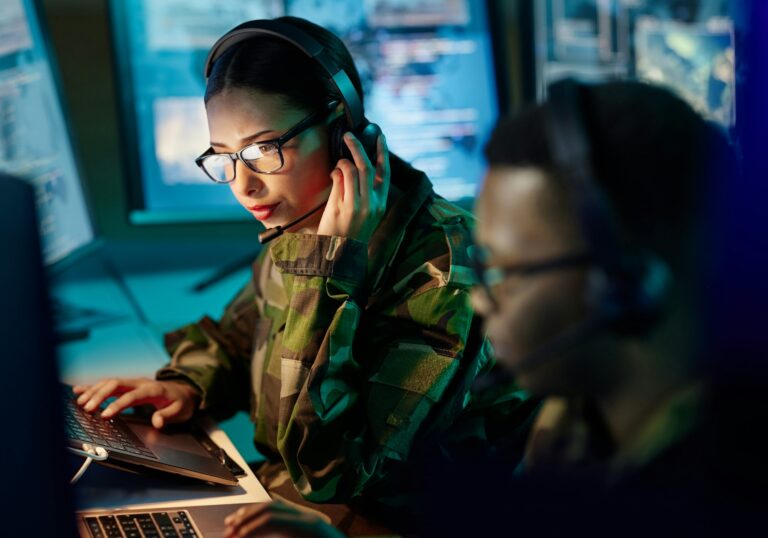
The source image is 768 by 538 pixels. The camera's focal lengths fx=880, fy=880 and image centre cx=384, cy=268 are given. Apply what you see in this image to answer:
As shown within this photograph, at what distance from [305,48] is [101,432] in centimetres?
50

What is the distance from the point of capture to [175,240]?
2441 millimetres

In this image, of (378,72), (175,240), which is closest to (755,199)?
(378,72)

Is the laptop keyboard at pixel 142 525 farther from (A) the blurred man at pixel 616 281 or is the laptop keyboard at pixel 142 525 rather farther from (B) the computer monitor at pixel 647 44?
(B) the computer monitor at pixel 647 44

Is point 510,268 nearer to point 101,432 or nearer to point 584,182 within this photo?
point 584,182

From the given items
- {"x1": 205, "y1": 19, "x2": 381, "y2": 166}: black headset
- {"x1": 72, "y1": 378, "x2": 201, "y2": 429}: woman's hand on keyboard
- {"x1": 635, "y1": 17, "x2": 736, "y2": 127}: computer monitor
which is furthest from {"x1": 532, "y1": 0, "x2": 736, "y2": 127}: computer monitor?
{"x1": 72, "y1": 378, "x2": 201, "y2": 429}: woman's hand on keyboard

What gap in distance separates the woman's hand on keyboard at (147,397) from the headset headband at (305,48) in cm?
42

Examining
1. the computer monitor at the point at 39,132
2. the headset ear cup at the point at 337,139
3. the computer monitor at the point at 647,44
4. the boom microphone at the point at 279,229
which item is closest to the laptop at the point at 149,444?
the boom microphone at the point at 279,229

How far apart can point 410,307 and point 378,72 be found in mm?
1228

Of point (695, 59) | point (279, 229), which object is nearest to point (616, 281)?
point (279, 229)

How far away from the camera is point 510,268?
20.8 inches

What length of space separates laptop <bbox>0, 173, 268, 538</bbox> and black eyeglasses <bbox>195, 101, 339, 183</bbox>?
19.6 inches

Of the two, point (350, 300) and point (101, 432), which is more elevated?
point (350, 300)

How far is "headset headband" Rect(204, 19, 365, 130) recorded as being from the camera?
975mm

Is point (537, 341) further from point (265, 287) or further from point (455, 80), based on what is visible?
point (455, 80)
